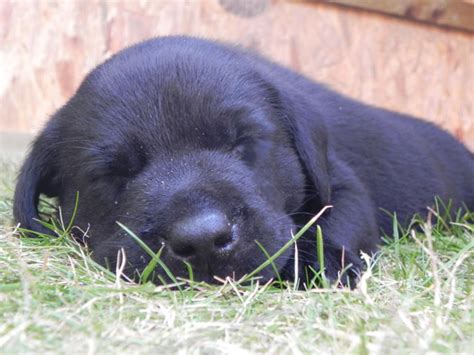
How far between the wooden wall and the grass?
283 cm

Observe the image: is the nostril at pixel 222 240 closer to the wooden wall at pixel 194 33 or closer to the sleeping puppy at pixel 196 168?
the sleeping puppy at pixel 196 168

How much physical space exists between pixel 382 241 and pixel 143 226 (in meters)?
1.47

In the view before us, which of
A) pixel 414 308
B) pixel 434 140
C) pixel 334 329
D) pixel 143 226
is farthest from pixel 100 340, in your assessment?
pixel 434 140

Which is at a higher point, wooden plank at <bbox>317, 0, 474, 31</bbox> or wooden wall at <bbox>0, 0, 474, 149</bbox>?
wooden plank at <bbox>317, 0, 474, 31</bbox>

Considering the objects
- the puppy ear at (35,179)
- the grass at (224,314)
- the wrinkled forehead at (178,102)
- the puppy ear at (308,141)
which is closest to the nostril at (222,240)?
the grass at (224,314)

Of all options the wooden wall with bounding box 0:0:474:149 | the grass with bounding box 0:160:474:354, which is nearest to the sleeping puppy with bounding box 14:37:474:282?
the grass with bounding box 0:160:474:354

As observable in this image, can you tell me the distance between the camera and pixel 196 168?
7.88ft

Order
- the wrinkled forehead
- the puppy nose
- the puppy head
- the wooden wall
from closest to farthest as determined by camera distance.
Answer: the puppy nose → the puppy head → the wrinkled forehead → the wooden wall

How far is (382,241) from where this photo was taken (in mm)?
3434

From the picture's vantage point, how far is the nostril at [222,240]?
85.2 inches

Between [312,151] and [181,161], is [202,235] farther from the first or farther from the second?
[312,151]

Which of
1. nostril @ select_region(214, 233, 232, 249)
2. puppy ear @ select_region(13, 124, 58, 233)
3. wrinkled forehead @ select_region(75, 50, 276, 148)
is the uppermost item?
wrinkled forehead @ select_region(75, 50, 276, 148)

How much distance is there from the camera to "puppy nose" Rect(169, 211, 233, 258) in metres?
2.14

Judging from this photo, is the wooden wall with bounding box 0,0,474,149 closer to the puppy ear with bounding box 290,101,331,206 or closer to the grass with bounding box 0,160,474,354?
the puppy ear with bounding box 290,101,331,206
